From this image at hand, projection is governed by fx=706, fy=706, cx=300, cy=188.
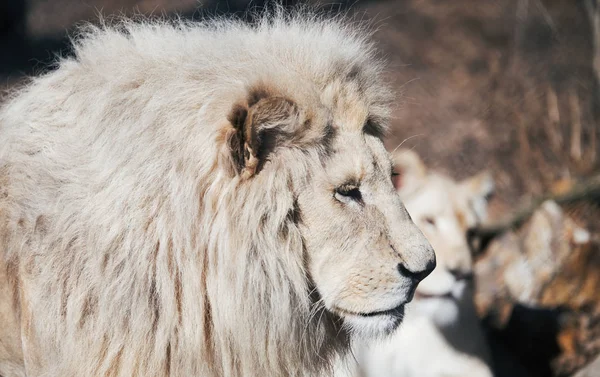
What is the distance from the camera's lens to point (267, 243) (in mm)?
1984

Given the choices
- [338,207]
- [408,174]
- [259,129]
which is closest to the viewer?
[259,129]

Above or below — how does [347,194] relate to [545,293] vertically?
above

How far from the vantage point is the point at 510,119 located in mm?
6777

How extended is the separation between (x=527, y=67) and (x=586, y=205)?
273cm

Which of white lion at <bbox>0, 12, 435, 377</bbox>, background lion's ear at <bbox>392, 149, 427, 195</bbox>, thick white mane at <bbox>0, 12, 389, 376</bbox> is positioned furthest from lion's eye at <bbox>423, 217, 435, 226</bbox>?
thick white mane at <bbox>0, 12, 389, 376</bbox>

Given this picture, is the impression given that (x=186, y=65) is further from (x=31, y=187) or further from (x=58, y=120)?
(x=31, y=187)

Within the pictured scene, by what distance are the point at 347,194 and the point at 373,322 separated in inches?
15.4

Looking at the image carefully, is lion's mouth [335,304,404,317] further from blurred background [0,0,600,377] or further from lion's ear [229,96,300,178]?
blurred background [0,0,600,377]

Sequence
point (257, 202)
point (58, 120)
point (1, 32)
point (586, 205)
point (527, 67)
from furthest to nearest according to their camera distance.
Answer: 1. point (527, 67)
2. point (1, 32)
3. point (586, 205)
4. point (58, 120)
5. point (257, 202)

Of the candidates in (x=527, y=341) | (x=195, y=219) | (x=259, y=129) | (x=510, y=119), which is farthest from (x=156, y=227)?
(x=510, y=119)

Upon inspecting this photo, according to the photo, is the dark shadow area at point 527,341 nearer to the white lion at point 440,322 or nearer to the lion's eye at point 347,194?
the white lion at point 440,322

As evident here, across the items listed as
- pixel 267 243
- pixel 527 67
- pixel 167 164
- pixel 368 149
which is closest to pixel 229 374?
pixel 267 243

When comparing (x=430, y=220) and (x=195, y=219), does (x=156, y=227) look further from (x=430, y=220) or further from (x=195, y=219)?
(x=430, y=220)

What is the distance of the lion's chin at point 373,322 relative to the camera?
2.10 m
